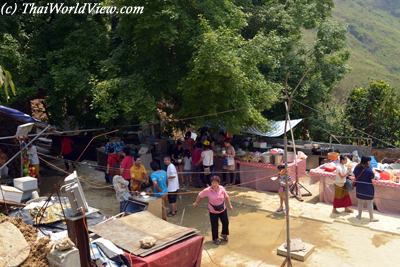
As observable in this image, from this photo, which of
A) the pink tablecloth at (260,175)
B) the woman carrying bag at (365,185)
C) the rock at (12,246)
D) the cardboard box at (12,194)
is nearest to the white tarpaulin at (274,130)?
the pink tablecloth at (260,175)

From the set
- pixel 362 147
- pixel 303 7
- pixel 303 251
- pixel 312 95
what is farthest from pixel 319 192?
pixel 303 7

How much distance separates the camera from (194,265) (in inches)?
292

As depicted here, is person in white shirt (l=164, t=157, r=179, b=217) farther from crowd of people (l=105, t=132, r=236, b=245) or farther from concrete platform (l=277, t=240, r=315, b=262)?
concrete platform (l=277, t=240, r=315, b=262)

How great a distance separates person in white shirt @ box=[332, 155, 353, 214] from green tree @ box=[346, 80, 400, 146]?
6908 mm

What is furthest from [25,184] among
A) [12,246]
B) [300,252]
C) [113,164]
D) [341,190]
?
[341,190]

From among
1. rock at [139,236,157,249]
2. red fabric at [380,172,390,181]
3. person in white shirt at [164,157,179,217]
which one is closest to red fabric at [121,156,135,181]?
person in white shirt at [164,157,179,217]

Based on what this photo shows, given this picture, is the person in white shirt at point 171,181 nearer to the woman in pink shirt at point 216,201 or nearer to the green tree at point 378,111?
the woman in pink shirt at point 216,201

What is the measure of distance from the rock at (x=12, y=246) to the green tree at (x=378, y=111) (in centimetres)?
1423

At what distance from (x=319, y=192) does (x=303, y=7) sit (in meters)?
8.29

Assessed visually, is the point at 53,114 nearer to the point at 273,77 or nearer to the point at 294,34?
the point at 273,77

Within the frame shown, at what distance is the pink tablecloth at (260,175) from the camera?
43.1 feet

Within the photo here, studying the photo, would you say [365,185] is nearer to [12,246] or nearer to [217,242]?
[217,242]

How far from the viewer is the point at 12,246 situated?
6.28 meters

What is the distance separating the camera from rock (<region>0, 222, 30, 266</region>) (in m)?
5.99
